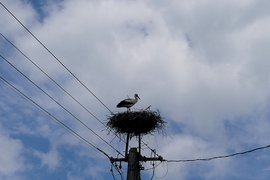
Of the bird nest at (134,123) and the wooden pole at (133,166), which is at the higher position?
the bird nest at (134,123)

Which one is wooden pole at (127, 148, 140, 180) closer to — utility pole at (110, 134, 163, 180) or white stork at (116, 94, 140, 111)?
utility pole at (110, 134, 163, 180)

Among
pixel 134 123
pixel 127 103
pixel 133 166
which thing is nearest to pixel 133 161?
pixel 133 166

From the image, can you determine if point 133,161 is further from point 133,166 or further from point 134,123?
point 134,123

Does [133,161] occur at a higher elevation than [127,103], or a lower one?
lower

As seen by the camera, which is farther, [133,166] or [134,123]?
[134,123]

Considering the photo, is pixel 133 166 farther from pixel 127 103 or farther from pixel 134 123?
pixel 127 103

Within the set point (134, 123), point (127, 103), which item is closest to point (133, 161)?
point (134, 123)

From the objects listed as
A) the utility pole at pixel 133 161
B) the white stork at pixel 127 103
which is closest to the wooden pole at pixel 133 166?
the utility pole at pixel 133 161

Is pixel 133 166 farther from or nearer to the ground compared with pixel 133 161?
nearer to the ground

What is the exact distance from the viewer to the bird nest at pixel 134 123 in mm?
9992

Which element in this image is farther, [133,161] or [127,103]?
[127,103]

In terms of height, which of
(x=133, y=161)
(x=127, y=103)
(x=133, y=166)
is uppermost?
(x=127, y=103)

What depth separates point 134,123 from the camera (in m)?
10.0

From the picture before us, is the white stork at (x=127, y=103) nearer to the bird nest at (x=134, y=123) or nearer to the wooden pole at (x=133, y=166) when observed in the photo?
the bird nest at (x=134, y=123)
